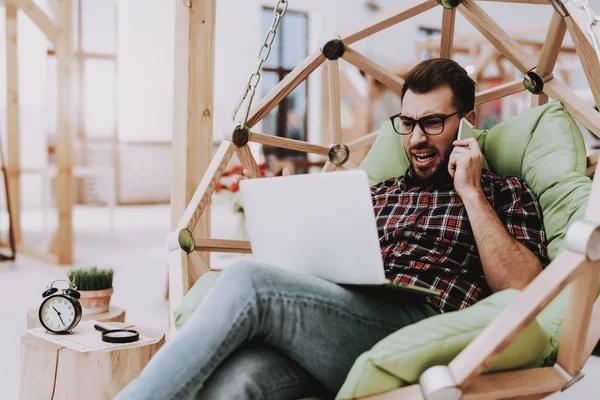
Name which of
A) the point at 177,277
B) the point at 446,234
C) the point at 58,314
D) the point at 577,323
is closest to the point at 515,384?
the point at 577,323

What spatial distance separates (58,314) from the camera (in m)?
2.19

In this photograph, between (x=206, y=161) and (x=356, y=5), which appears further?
(x=356, y=5)

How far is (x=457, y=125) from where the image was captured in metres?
2.07

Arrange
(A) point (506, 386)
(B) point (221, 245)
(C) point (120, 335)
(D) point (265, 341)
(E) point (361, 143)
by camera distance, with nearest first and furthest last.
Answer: (A) point (506, 386) → (D) point (265, 341) → (C) point (120, 335) → (B) point (221, 245) → (E) point (361, 143)

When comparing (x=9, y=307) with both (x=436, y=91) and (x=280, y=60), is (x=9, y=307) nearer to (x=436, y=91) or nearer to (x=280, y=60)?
(x=436, y=91)

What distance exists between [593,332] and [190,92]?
2154 mm

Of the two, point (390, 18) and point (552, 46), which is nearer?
point (552, 46)

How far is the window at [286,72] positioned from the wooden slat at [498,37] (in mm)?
7873

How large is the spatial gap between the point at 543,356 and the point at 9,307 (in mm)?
3091

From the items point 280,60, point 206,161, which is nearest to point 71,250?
point 206,161

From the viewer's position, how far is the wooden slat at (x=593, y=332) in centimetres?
143

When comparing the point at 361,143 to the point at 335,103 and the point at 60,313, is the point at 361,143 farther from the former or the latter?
the point at 60,313

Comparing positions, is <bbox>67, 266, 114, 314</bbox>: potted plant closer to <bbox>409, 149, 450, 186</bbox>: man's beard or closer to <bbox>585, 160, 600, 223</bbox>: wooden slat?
<bbox>409, 149, 450, 186</bbox>: man's beard

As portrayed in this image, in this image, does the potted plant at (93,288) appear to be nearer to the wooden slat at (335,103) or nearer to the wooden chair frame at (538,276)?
the wooden chair frame at (538,276)
